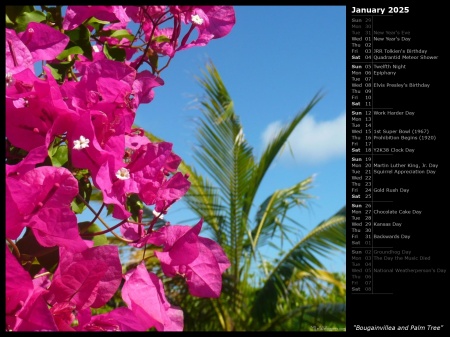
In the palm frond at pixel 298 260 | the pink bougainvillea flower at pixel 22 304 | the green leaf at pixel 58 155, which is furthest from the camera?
the palm frond at pixel 298 260

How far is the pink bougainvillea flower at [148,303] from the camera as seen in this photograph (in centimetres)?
49

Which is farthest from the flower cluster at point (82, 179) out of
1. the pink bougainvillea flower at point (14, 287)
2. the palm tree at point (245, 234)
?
the palm tree at point (245, 234)

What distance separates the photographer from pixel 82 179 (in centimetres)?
56

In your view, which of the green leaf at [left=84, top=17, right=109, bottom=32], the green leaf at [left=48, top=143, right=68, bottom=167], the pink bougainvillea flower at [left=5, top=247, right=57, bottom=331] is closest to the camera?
the pink bougainvillea flower at [left=5, top=247, right=57, bottom=331]

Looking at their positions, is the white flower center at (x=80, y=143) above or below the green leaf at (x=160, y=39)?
below

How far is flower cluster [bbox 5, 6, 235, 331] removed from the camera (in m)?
0.42

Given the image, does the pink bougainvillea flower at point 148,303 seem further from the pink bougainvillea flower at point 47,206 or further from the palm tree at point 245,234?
the palm tree at point 245,234

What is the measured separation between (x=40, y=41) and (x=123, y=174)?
5.7 inches

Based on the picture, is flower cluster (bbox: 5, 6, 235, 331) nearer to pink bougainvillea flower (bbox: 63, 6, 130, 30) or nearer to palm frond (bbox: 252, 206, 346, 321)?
pink bougainvillea flower (bbox: 63, 6, 130, 30)

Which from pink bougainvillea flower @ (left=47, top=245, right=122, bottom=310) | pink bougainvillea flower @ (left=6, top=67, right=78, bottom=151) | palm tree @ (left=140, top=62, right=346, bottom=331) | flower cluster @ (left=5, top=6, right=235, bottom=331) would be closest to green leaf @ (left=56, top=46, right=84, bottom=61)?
flower cluster @ (left=5, top=6, right=235, bottom=331)

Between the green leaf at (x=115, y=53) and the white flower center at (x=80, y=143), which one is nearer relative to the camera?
the white flower center at (x=80, y=143)
